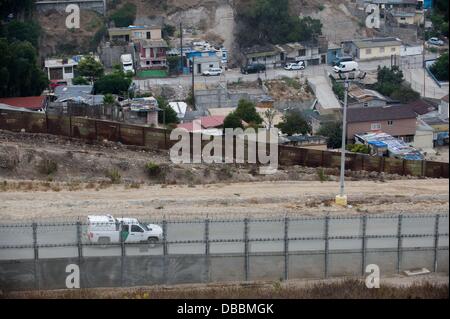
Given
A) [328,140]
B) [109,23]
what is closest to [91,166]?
[328,140]

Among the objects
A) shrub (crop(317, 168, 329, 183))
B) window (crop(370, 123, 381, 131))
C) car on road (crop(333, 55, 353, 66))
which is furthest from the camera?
car on road (crop(333, 55, 353, 66))

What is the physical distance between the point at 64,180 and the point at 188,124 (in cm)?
773

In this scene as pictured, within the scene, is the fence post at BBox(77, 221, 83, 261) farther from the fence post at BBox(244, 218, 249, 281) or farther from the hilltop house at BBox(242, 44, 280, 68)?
the hilltop house at BBox(242, 44, 280, 68)

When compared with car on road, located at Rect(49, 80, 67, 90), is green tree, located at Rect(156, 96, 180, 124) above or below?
below

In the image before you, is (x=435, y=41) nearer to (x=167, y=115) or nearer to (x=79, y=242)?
(x=167, y=115)

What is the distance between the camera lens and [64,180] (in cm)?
1511

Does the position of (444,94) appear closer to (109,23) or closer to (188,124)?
(188,124)

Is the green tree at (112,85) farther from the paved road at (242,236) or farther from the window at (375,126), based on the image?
the paved road at (242,236)

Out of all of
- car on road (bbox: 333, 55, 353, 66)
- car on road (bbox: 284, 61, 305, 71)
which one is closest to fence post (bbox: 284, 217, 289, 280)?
car on road (bbox: 284, 61, 305, 71)

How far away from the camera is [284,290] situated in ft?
29.9

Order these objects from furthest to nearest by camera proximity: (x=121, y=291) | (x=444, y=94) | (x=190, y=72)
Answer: (x=190, y=72), (x=444, y=94), (x=121, y=291)

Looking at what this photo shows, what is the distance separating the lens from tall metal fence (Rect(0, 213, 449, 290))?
9.07 metres

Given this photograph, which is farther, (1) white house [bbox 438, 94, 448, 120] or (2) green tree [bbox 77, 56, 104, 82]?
(2) green tree [bbox 77, 56, 104, 82]

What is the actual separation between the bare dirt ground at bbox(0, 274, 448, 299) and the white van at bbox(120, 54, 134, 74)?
22.1 metres
